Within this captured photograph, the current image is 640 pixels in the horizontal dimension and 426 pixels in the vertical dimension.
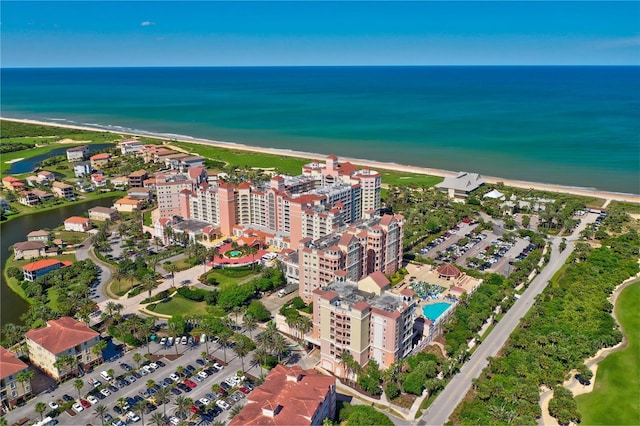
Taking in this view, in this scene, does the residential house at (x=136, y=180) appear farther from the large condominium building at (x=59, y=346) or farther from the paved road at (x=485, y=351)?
the paved road at (x=485, y=351)

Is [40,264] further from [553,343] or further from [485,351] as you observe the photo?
[553,343]

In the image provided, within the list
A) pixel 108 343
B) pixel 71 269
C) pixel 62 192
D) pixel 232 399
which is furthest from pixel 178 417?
pixel 62 192

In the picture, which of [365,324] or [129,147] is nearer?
[365,324]

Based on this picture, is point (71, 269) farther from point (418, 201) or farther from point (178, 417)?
point (418, 201)

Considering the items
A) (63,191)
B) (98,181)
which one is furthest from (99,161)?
(63,191)

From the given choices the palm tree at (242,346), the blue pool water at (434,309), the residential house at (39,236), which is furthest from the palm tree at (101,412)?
the residential house at (39,236)

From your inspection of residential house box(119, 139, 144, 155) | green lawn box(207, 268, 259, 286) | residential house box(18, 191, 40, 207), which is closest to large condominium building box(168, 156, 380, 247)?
green lawn box(207, 268, 259, 286)

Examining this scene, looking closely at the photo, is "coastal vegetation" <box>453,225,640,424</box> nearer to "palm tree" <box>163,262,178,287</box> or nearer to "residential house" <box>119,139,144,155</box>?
"palm tree" <box>163,262,178,287</box>
